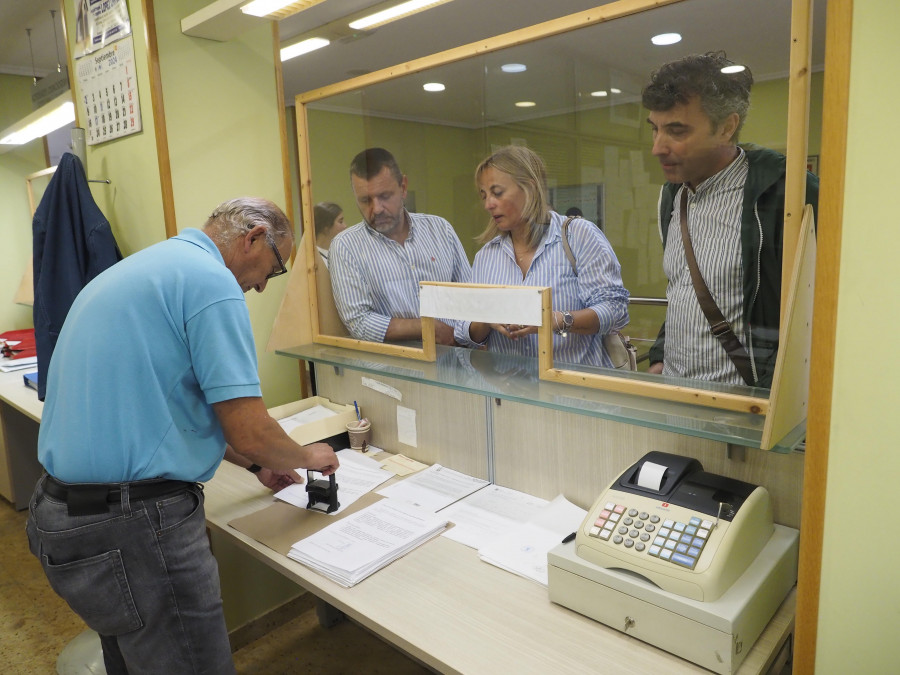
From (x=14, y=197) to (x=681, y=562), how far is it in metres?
5.07

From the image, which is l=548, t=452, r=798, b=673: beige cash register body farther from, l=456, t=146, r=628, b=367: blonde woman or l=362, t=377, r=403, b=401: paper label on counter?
l=362, t=377, r=403, b=401: paper label on counter

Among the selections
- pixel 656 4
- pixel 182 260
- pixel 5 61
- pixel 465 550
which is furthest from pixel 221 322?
pixel 5 61

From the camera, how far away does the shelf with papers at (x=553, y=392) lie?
121 cm

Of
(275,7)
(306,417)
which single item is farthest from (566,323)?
(275,7)

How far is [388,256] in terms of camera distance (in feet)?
6.56

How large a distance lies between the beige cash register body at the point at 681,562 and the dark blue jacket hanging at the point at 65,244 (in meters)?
2.07

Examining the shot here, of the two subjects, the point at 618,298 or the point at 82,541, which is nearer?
the point at 82,541

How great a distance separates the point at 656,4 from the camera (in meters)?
1.24

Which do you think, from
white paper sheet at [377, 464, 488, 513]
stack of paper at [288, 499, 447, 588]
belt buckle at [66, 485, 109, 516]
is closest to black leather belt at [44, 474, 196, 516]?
belt buckle at [66, 485, 109, 516]

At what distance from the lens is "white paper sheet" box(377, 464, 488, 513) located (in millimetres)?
1720

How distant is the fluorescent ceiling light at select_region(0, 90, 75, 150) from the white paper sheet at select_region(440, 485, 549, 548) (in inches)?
89.9

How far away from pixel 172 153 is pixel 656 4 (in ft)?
5.38

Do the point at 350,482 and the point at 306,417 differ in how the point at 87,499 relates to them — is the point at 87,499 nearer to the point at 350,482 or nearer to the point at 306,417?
the point at 350,482

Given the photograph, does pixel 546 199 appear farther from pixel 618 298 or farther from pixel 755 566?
pixel 755 566
